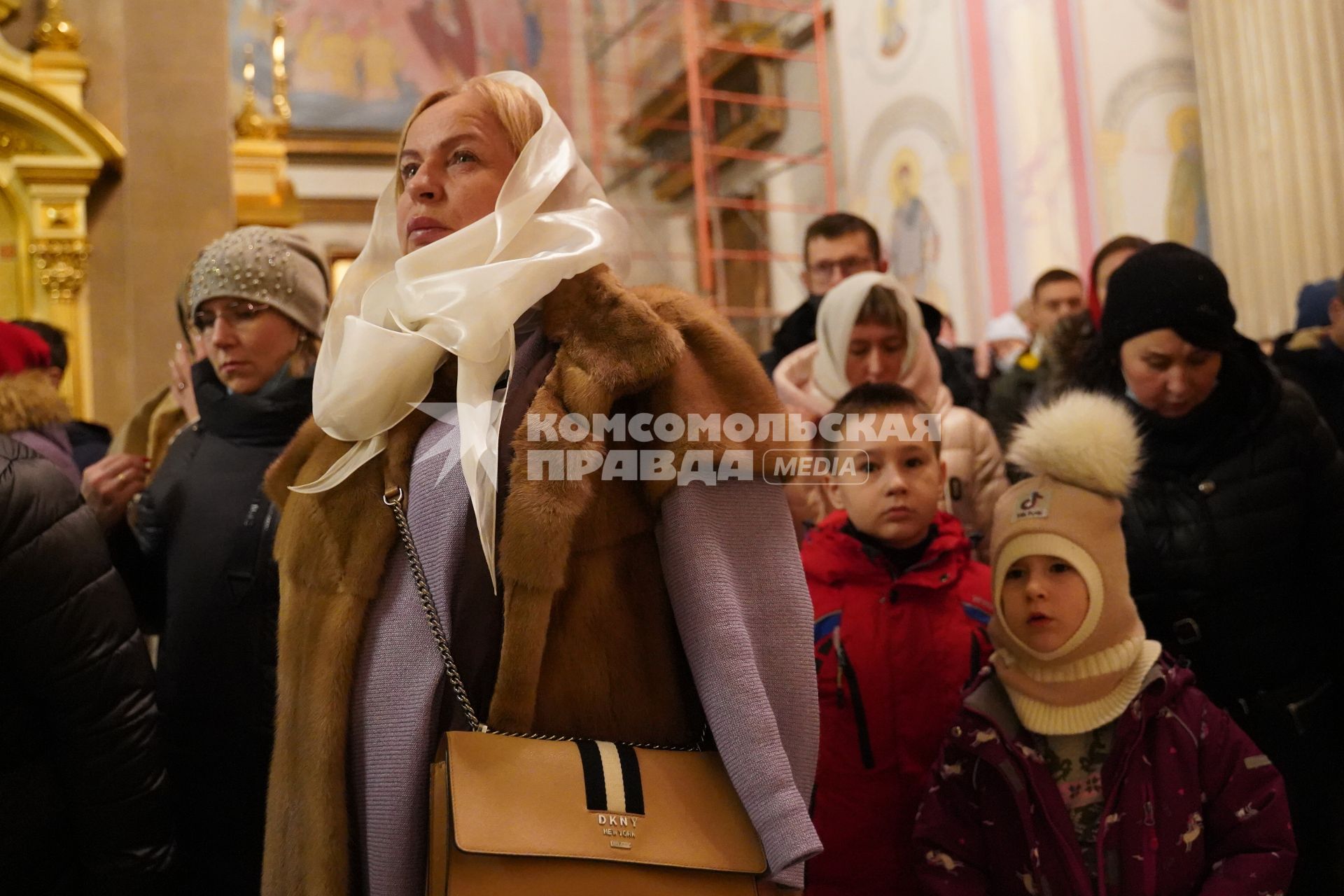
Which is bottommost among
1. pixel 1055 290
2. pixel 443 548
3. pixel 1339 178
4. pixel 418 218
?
pixel 443 548

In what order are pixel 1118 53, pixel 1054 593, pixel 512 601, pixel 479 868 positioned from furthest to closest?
pixel 1118 53 < pixel 1054 593 < pixel 512 601 < pixel 479 868

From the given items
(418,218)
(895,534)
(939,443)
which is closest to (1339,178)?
(939,443)

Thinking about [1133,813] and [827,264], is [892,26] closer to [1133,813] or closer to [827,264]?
[827,264]

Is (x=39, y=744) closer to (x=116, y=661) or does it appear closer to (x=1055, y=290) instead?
(x=116, y=661)

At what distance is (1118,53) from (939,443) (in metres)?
5.90

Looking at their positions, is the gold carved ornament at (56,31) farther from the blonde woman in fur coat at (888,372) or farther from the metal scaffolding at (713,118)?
the metal scaffolding at (713,118)

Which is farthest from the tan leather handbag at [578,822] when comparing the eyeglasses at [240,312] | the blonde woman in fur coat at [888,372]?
the blonde woman in fur coat at [888,372]

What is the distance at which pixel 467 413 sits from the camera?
175 centimetres

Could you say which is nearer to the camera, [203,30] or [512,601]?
[512,601]

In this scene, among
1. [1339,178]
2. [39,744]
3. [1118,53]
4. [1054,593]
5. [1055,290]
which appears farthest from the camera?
[1118,53]

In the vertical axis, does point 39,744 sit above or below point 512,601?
below

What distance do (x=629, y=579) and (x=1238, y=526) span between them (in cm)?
158

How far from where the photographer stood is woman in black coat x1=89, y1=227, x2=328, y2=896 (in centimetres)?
257

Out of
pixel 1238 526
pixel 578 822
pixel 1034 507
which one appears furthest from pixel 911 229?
pixel 578 822
